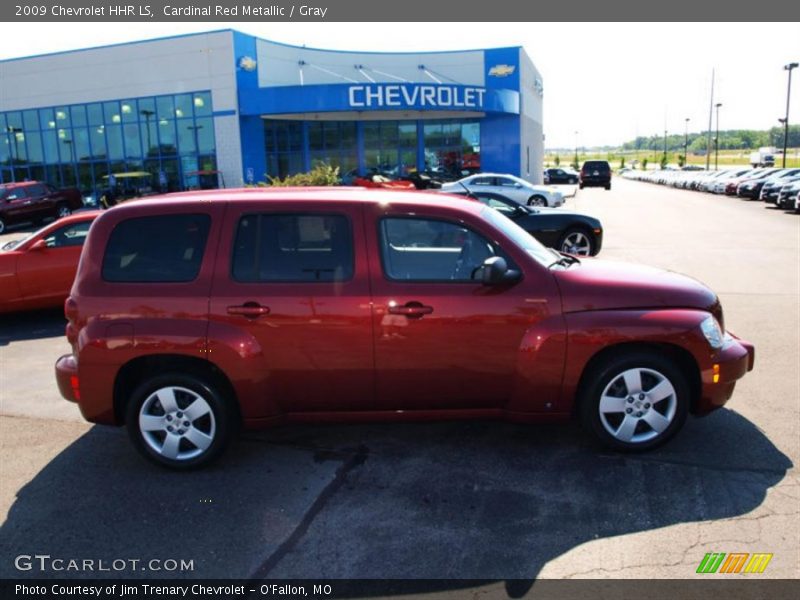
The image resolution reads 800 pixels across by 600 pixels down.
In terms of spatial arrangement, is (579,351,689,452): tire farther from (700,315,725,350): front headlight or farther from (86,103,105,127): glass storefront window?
(86,103,105,127): glass storefront window

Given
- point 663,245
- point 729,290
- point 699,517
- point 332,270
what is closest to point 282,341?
point 332,270

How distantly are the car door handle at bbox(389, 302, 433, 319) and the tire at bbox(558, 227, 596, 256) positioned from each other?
27.6 ft

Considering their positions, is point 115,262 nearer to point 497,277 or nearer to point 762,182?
point 497,277

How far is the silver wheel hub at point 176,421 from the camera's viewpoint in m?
4.50

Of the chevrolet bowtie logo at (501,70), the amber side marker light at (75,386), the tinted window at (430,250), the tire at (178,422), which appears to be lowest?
the tire at (178,422)

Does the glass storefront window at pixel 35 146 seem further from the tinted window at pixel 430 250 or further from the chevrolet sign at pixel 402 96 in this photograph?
the tinted window at pixel 430 250

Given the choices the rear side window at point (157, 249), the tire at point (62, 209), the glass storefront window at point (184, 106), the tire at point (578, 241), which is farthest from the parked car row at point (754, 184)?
the tire at point (62, 209)

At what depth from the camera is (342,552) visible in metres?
3.59

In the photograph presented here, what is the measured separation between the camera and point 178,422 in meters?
4.53

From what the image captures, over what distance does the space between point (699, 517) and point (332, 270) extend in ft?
8.54

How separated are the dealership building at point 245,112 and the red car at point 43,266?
68.7 ft

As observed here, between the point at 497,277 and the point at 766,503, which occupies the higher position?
the point at 497,277

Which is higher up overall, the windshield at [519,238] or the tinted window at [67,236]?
the windshield at [519,238]

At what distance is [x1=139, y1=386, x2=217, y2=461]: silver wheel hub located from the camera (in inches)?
177
